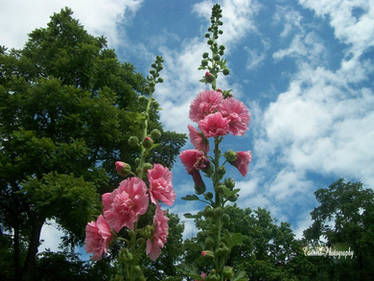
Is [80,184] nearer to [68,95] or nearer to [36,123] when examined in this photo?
[68,95]

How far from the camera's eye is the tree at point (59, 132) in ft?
33.6

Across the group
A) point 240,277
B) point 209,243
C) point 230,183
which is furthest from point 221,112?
point 240,277

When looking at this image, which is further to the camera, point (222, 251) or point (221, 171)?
point (221, 171)

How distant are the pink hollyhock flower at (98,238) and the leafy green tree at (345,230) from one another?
23.5 meters

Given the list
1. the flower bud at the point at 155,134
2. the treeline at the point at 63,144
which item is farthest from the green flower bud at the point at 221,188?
the treeline at the point at 63,144

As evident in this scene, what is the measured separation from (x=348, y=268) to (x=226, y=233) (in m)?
26.7

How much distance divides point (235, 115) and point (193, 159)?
1.64 feet

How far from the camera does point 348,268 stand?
79.8 ft

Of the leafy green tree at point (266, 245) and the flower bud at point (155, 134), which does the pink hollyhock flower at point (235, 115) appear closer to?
the flower bud at point (155, 134)

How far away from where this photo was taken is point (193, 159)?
7.91ft

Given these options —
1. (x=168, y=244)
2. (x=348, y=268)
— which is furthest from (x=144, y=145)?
(x=348, y=268)

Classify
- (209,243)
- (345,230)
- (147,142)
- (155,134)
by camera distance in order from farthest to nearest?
1. (345,230)
2. (155,134)
3. (147,142)
4. (209,243)
